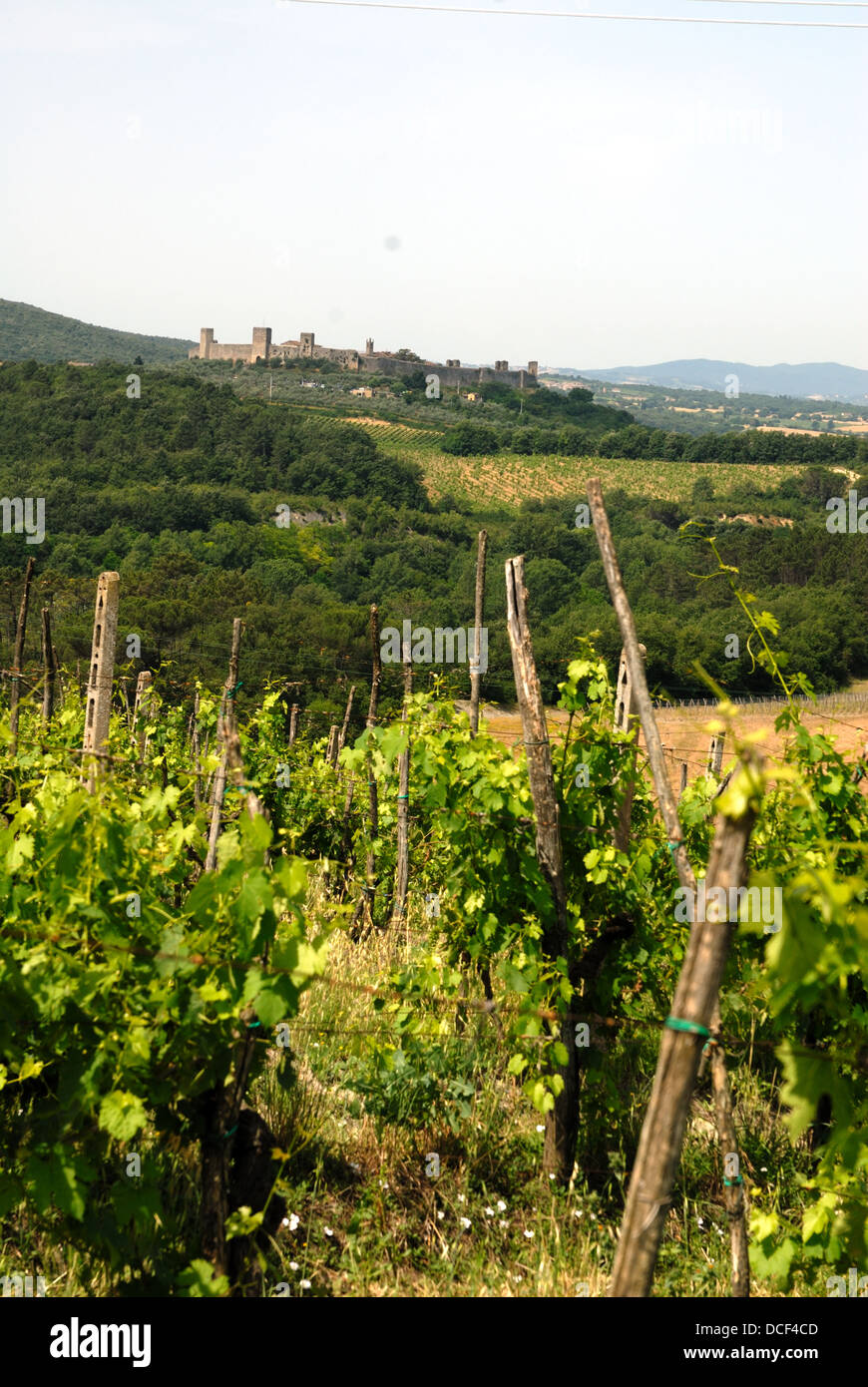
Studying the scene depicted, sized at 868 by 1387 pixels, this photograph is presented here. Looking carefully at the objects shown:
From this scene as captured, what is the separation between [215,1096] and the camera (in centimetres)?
272

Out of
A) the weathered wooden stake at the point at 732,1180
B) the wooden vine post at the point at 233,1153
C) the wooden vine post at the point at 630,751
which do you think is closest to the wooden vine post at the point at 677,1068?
the weathered wooden stake at the point at 732,1180

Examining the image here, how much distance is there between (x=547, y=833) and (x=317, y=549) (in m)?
50.2

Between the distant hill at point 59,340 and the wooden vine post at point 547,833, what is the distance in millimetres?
112313

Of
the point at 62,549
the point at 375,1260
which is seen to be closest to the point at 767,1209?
the point at 375,1260

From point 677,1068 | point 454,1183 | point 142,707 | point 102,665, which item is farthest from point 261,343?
point 677,1068

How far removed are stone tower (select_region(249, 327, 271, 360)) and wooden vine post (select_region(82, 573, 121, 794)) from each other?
11983 cm

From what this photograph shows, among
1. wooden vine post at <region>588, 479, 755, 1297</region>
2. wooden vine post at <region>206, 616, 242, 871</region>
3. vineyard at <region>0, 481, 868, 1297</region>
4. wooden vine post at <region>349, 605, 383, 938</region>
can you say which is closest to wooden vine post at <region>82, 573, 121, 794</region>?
vineyard at <region>0, 481, 868, 1297</region>

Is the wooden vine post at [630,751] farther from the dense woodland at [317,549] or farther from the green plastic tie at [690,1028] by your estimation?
the dense woodland at [317,549]

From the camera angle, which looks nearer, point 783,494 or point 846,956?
point 846,956

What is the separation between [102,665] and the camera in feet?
18.3

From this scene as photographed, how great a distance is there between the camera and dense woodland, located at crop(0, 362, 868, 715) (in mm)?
36156

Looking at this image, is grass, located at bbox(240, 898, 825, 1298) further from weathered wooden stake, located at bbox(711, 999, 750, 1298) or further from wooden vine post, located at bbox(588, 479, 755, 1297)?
wooden vine post, located at bbox(588, 479, 755, 1297)
